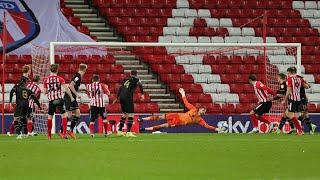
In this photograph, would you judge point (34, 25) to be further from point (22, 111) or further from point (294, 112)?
point (294, 112)

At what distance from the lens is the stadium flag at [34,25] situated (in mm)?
29859

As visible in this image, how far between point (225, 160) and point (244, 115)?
1527cm

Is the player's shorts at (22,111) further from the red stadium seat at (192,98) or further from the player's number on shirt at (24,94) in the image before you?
the red stadium seat at (192,98)

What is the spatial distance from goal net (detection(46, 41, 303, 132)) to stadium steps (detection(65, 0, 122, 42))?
59.8 inches

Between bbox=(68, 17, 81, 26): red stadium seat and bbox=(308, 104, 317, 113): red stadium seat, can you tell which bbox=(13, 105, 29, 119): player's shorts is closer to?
bbox=(68, 17, 81, 26): red stadium seat

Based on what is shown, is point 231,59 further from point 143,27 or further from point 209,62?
point 143,27

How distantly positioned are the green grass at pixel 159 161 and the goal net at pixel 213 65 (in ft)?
40.1

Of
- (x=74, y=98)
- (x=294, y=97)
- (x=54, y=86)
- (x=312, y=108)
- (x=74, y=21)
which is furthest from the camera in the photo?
(x=74, y=21)

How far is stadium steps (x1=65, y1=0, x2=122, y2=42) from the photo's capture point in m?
32.1

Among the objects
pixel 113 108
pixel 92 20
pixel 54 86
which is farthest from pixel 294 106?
pixel 92 20

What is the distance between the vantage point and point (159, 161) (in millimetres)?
12461

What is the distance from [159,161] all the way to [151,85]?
16851 mm

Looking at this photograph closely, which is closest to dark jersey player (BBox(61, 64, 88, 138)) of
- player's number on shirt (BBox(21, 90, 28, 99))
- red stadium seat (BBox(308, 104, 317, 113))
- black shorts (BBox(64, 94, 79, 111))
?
black shorts (BBox(64, 94, 79, 111))

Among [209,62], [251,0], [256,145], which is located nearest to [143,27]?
[209,62]
